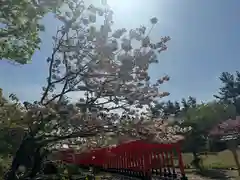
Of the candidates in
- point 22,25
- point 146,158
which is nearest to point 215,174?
point 146,158

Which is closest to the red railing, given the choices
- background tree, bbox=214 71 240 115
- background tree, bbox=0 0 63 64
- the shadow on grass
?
the shadow on grass

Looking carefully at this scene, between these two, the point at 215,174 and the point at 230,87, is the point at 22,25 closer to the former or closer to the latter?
the point at 215,174

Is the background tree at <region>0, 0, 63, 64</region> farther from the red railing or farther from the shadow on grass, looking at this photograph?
the shadow on grass

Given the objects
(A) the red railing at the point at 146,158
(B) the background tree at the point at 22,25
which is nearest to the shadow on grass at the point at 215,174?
(A) the red railing at the point at 146,158

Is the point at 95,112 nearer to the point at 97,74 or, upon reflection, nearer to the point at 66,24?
the point at 97,74

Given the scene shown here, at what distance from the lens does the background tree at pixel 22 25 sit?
427 cm

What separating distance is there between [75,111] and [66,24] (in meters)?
1.94

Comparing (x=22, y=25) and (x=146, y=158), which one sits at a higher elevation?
(x=22, y=25)

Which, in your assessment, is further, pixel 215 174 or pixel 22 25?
pixel 215 174

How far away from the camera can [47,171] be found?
584 inches

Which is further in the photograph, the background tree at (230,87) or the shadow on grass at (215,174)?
the background tree at (230,87)

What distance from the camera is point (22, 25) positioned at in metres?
4.75

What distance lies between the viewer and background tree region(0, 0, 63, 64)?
14.0 feet

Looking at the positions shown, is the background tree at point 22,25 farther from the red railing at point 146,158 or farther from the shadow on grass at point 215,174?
the shadow on grass at point 215,174
